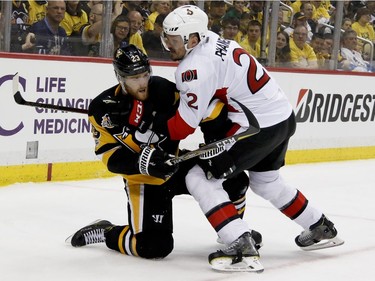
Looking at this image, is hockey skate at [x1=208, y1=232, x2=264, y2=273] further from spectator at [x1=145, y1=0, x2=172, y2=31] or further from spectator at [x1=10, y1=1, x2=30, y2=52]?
spectator at [x1=145, y1=0, x2=172, y2=31]

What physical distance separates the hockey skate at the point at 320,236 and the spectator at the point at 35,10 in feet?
9.33

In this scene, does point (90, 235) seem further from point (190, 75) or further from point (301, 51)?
point (301, 51)

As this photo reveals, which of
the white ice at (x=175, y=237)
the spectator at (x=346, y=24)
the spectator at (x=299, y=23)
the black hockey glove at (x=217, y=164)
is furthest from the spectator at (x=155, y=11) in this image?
the black hockey glove at (x=217, y=164)

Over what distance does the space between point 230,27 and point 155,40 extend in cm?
97

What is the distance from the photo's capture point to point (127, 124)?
3.85m

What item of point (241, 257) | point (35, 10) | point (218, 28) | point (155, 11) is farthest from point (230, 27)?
point (241, 257)

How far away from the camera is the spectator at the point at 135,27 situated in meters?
6.80

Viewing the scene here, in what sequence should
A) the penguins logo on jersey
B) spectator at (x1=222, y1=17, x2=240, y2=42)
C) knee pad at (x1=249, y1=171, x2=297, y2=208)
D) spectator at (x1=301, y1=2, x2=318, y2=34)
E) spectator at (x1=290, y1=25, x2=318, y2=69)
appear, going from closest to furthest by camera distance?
the penguins logo on jersey → knee pad at (x1=249, y1=171, x2=297, y2=208) → spectator at (x1=222, y1=17, x2=240, y2=42) → spectator at (x1=290, y1=25, x2=318, y2=69) → spectator at (x1=301, y1=2, x2=318, y2=34)

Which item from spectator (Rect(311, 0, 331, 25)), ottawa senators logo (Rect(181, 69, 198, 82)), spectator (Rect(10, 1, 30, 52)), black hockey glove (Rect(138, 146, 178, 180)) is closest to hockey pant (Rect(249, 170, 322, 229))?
black hockey glove (Rect(138, 146, 178, 180))

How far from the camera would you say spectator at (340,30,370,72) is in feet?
28.6

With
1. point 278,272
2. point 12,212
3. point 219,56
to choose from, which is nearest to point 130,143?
point 219,56

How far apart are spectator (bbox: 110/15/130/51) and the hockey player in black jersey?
9.33 feet

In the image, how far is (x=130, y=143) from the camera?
382 centimetres

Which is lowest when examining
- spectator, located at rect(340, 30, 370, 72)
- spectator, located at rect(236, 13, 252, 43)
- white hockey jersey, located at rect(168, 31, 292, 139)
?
spectator, located at rect(340, 30, 370, 72)
